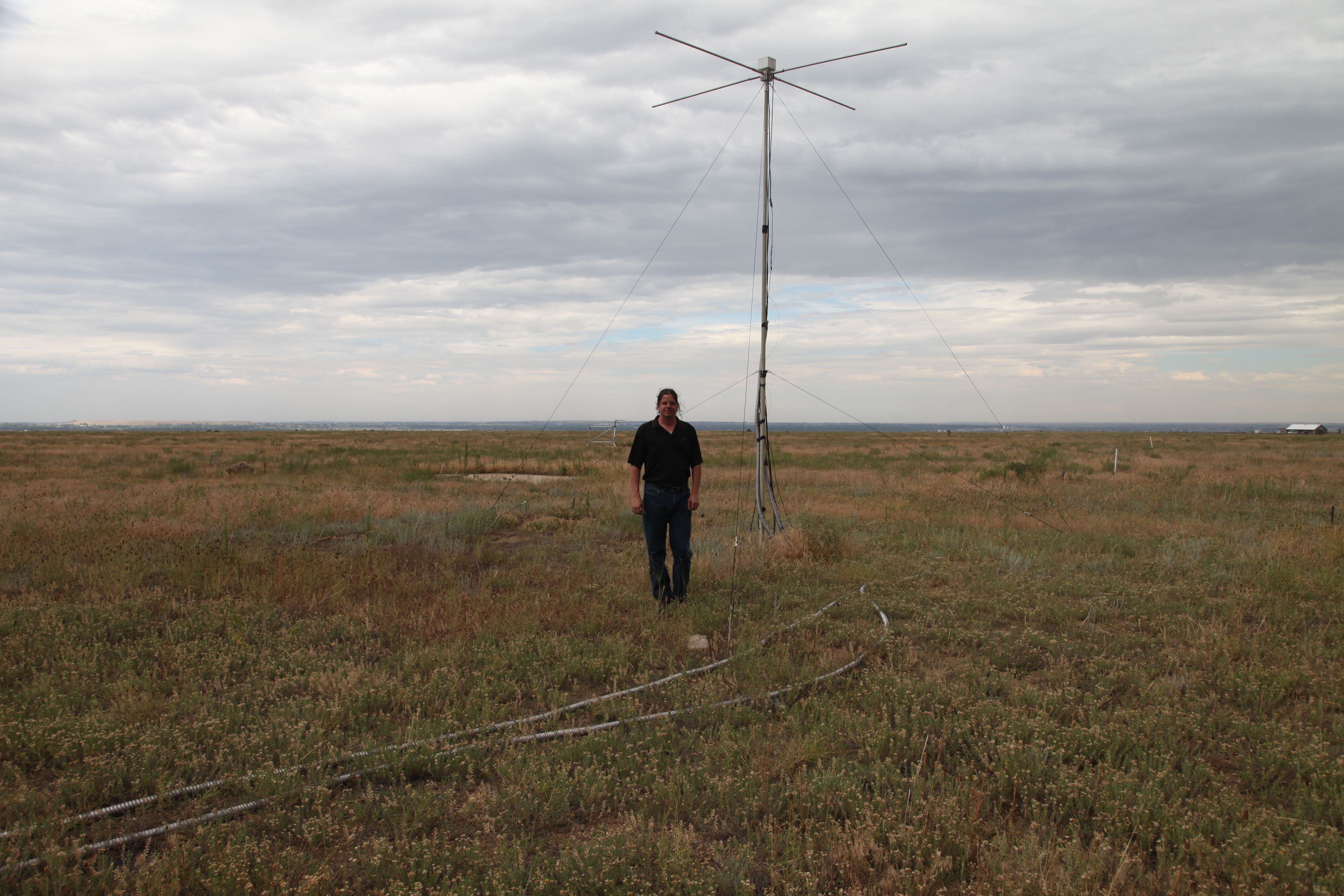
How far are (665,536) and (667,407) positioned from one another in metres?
1.29

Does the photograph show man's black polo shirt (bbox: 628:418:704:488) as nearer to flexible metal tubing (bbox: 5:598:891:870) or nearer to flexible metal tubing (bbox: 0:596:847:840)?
flexible metal tubing (bbox: 5:598:891:870)

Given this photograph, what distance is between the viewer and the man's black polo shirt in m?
7.04

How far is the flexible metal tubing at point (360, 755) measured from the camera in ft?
10.9

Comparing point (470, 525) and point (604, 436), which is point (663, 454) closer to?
point (470, 525)

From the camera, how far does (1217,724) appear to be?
174 inches

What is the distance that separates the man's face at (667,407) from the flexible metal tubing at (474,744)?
2.29m

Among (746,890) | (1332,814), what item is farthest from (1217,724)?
(746,890)

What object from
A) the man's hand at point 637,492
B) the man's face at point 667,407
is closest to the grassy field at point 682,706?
the man's hand at point 637,492

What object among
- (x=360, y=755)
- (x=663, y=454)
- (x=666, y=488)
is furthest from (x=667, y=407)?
(x=360, y=755)

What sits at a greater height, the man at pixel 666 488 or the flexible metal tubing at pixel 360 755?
the man at pixel 666 488

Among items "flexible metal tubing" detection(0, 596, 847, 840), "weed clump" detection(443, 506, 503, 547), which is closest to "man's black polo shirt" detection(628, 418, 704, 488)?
"flexible metal tubing" detection(0, 596, 847, 840)

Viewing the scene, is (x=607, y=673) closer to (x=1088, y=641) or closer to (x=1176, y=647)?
(x=1088, y=641)

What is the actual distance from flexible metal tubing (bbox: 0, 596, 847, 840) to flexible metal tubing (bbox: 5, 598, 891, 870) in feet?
0.31

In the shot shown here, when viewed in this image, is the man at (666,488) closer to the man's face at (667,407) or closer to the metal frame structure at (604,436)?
the man's face at (667,407)
